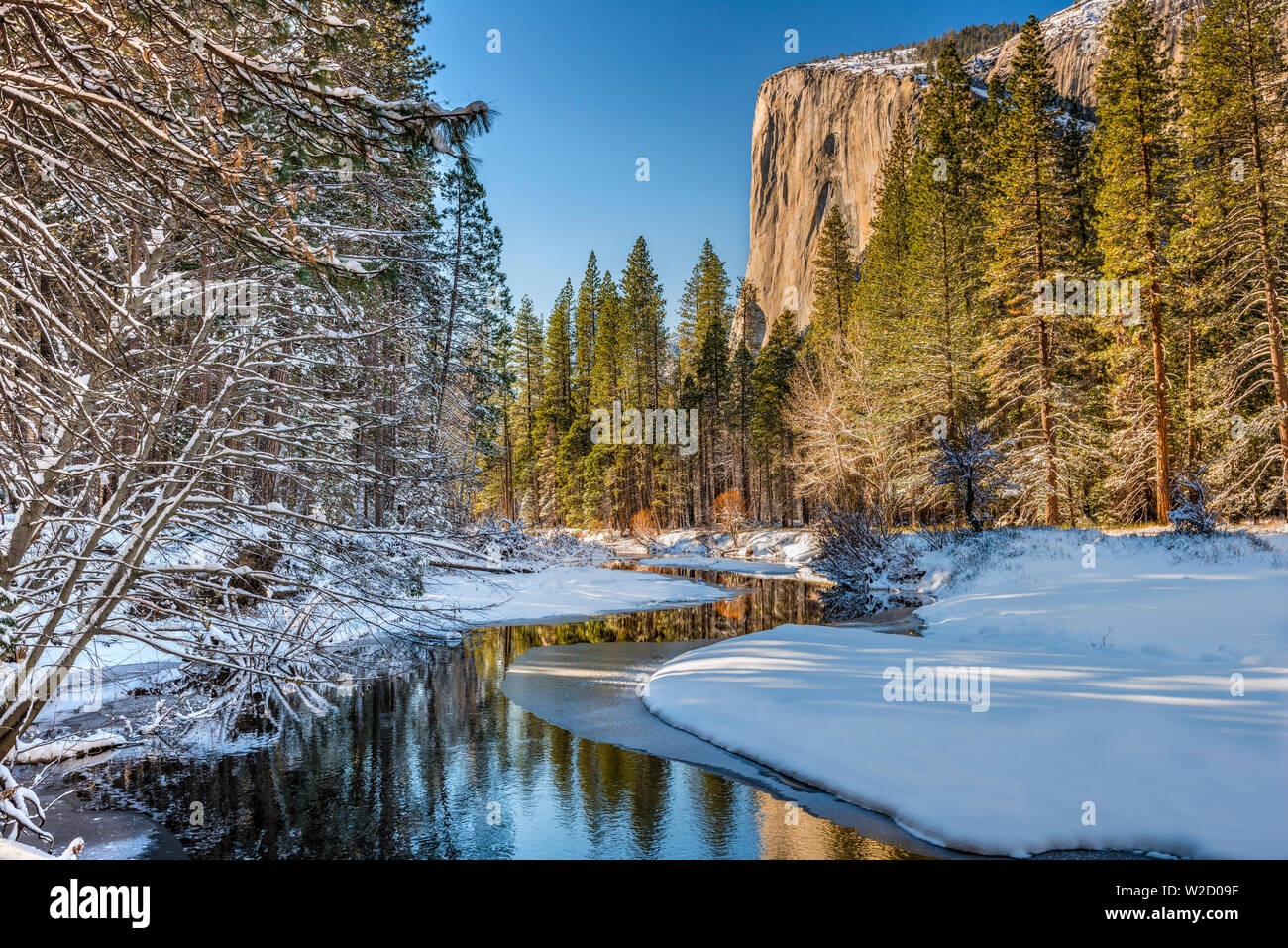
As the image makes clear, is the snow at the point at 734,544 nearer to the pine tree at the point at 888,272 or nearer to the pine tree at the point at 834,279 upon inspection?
the pine tree at the point at 888,272

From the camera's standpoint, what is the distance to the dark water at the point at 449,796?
5.11m

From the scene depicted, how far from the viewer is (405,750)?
24.7ft

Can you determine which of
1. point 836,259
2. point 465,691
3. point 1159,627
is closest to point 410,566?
point 465,691

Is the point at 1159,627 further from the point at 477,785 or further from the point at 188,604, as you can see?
the point at 188,604

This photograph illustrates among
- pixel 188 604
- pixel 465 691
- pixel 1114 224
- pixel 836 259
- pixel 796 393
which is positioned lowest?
pixel 465 691

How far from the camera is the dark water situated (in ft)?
16.8

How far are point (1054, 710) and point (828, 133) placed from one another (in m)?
89.0

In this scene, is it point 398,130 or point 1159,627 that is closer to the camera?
point 398,130

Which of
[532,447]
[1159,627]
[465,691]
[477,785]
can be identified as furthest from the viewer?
[532,447]

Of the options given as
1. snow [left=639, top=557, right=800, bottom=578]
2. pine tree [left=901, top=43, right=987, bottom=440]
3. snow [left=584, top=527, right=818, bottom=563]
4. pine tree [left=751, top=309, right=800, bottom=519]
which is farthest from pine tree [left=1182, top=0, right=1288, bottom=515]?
pine tree [left=751, top=309, right=800, bottom=519]

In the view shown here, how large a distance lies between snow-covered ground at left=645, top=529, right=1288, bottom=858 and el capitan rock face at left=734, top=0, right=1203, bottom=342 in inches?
2590

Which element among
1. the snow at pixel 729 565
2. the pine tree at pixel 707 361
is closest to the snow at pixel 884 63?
the pine tree at pixel 707 361

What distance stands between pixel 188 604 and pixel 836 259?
137 feet

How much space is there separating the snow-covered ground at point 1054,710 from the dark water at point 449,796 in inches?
38.5
